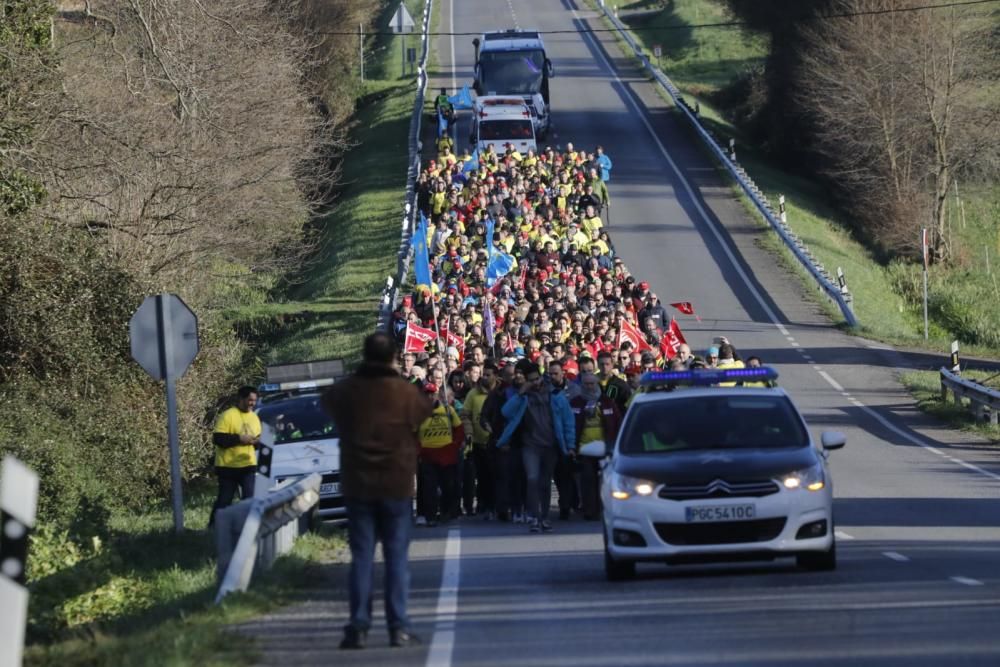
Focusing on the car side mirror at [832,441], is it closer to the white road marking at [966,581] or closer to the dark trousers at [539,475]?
the white road marking at [966,581]

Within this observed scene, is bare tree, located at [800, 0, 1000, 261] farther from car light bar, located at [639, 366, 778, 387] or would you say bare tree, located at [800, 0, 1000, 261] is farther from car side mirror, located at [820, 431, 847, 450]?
car side mirror, located at [820, 431, 847, 450]

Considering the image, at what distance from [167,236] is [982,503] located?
1694 centimetres

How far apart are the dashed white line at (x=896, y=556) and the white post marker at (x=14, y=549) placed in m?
8.80

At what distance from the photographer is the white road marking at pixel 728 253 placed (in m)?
27.8

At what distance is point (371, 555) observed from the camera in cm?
1012

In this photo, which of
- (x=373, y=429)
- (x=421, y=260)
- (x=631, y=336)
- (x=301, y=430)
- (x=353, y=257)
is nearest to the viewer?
(x=373, y=429)

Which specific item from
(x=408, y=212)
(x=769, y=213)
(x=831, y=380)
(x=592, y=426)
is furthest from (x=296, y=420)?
(x=769, y=213)

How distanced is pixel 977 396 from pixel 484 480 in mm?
12080

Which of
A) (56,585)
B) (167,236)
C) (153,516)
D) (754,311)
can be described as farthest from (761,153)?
(56,585)

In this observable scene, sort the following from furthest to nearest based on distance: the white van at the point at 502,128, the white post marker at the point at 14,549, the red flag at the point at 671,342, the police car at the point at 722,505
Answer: the white van at the point at 502,128 → the red flag at the point at 671,342 → the police car at the point at 722,505 → the white post marker at the point at 14,549

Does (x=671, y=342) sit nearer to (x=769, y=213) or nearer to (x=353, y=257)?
(x=353, y=257)

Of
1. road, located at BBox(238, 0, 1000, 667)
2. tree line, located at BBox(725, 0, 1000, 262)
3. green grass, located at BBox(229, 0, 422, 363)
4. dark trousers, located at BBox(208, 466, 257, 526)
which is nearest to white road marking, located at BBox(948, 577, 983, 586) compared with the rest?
road, located at BBox(238, 0, 1000, 667)

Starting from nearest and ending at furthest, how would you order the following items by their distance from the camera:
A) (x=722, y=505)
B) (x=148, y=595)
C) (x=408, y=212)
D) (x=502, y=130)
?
(x=722, y=505)
(x=148, y=595)
(x=408, y=212)
(x=502, y=130)

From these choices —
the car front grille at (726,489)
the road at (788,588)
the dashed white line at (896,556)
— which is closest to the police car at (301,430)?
Result: the road at (788,588)
